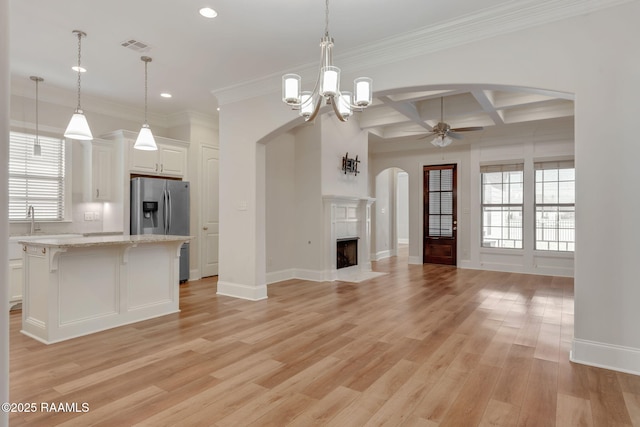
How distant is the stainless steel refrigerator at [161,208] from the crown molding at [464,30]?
3062 millimetres

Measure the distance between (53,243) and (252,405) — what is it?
241 cm

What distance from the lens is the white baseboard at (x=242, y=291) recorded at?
512 cm

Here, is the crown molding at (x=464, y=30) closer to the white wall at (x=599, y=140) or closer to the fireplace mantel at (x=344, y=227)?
the white wall at (x=599, y=140)

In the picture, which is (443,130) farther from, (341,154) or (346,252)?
(346,252)

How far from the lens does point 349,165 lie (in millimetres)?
7344

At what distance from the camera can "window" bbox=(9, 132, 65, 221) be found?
5.11 meters

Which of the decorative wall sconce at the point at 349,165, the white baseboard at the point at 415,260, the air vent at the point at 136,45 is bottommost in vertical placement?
the white baseboard at the point at 415,260

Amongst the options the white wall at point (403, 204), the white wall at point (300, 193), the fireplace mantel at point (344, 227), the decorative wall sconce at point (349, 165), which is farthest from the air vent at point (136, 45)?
the white wall at point (403, 204)

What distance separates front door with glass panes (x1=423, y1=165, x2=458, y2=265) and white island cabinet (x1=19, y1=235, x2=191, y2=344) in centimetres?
637

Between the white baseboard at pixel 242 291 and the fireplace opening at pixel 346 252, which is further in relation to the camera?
the fireplace opening at pixel 346 252

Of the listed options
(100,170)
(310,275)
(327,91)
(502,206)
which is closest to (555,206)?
(502,206)

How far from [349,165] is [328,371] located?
16.6 ft

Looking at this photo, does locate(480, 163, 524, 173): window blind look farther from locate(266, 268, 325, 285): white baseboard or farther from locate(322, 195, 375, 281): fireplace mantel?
locate(266, 268, 325, 285): white baseboard

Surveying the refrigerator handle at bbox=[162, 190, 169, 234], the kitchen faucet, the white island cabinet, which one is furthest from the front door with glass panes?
the kitchen faucet
